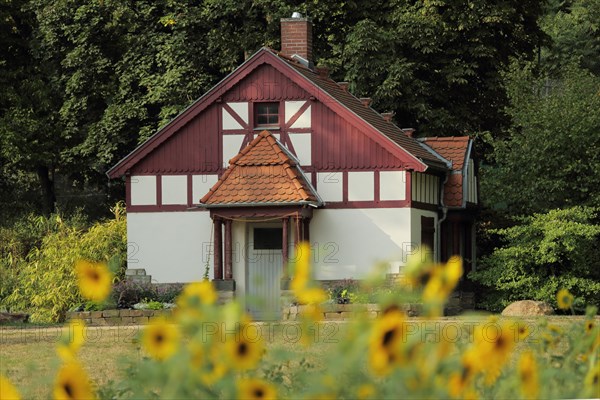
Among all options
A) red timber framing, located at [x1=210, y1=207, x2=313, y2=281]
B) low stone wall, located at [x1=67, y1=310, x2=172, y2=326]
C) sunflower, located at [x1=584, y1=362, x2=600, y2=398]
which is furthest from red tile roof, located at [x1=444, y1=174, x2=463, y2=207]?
sunflower, located at [x1=584, y1=362, x2=600, y2=398]

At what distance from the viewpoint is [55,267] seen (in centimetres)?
3000

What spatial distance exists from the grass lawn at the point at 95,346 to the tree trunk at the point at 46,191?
15.1m

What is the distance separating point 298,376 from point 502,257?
23.8m

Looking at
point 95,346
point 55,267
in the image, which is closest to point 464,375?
point 95,346

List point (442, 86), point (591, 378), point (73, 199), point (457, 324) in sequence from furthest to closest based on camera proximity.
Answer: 1. point (73, 199)
2. point (442, 86)
3. point (457, 324)
4. point (591, 378)

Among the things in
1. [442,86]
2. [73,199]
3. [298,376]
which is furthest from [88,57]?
[298,376]

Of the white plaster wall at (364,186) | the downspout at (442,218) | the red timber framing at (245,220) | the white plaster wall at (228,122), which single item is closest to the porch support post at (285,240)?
the red timber framing at (245,220)

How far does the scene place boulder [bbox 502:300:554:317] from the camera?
28250mm

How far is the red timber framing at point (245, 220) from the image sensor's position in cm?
2908

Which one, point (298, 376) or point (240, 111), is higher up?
point (240, 111)

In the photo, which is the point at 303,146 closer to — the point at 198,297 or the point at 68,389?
the point at 198,297

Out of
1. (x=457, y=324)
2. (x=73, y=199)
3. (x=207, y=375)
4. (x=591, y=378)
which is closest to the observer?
(x=207, y=375)

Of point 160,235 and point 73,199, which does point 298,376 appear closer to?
point 160,235

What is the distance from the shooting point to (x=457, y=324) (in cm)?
2239
